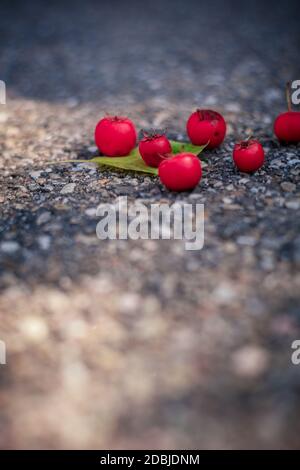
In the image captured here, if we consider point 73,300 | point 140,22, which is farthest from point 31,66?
point 73,300

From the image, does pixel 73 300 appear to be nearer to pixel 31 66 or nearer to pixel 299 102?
pixel 299 102

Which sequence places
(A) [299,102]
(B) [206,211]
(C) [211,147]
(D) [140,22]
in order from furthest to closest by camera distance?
(D) [140,22] < (A) [299,102] < (C) [211,147] < (B) [206,211]

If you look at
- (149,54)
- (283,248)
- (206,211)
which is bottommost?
(283,248)

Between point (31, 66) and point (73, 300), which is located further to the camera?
point (31, 66)

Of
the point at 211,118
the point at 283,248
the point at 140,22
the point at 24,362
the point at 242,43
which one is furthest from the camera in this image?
the point at 140,22

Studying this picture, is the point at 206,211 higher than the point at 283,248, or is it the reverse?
the point at 206,211
